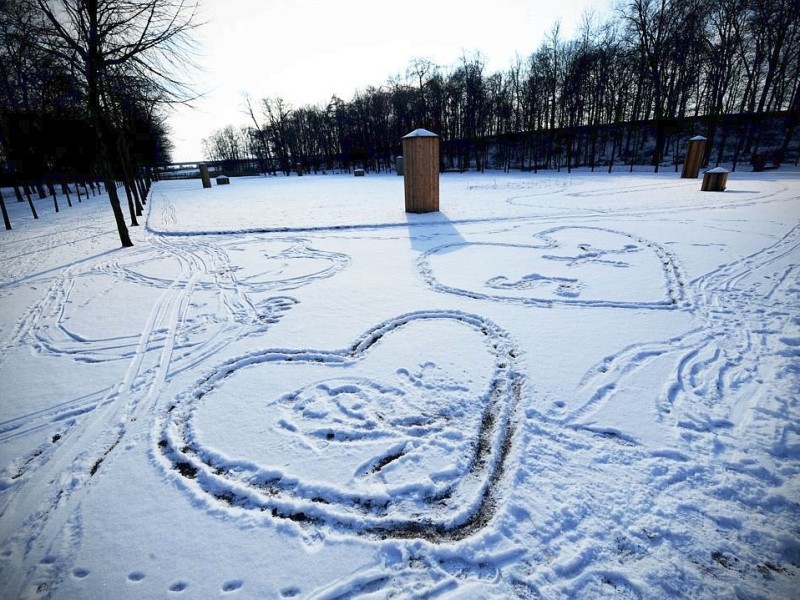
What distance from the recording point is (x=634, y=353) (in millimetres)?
3463

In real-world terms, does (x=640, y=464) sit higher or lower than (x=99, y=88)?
lower

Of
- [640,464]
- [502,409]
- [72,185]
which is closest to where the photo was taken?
[640,464]

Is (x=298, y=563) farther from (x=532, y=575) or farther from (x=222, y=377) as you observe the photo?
(x=222, y=377)

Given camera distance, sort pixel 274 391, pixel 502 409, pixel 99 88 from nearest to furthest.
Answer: pixel 502 409, pixel 274 391, pixel 99 88

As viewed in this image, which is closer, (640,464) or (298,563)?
(298,563)

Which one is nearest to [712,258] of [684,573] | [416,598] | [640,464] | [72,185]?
[640,464]

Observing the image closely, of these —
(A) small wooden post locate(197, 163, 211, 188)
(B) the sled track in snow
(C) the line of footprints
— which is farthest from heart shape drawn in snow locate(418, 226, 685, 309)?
(A) small wooden post locate(197, 163, 211, 188)

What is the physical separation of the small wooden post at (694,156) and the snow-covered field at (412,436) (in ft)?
53.9

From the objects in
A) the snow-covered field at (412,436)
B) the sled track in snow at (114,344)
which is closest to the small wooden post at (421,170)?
the sled track in snow at (114,344)

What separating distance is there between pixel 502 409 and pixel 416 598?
1.46 meters

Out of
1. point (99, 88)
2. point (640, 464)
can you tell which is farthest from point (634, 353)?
point (99, 88)

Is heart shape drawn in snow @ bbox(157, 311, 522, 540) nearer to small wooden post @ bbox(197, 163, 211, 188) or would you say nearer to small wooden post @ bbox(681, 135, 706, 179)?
small wooden post @ bbox(681, 135, 706, 179)

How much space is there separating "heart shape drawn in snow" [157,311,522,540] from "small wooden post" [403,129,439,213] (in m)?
8.59

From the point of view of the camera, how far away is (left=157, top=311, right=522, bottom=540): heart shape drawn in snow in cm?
211
